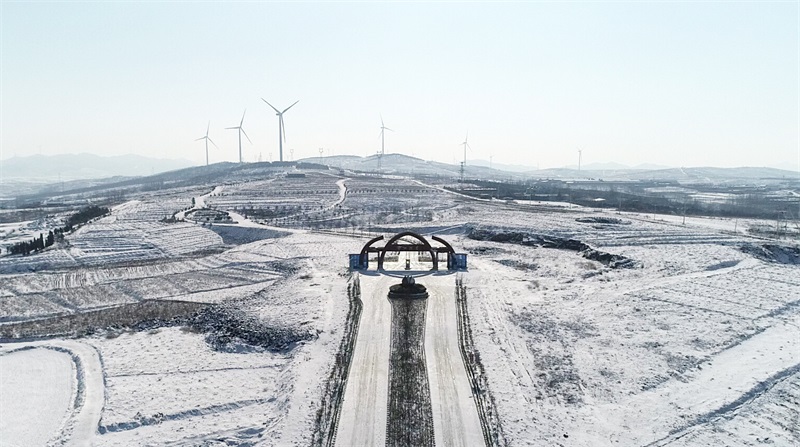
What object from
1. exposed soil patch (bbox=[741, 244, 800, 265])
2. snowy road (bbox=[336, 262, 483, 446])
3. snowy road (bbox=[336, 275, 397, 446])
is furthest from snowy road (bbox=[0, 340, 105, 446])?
exposed soil patch (bbox=[741, 244, 800, 265])

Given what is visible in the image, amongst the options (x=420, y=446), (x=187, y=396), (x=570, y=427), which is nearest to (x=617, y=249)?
(x=570, y=427)

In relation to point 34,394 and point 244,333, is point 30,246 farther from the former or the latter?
point 244,333

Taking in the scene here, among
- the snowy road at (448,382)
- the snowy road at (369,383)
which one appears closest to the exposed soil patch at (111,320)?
the snowy road at (369,383)

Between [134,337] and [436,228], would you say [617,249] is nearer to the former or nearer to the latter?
[436,228]

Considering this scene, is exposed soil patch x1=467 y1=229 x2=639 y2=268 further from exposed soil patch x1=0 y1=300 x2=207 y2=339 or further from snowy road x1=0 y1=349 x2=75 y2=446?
snowy road x1=0 y1=349 x2=75 y2=446

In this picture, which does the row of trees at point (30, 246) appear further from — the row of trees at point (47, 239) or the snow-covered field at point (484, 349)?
the snow-covered field at point (484, 349)

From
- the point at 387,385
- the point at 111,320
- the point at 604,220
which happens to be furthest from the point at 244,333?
the point at 604,220
